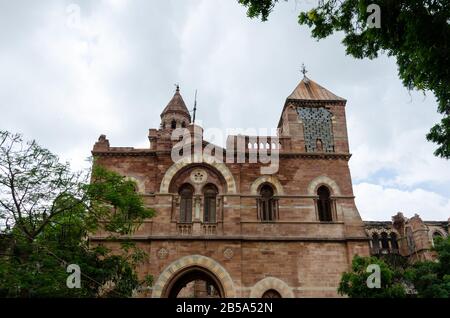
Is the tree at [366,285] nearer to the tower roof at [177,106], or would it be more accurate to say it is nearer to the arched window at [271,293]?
the arched window at [271,293]

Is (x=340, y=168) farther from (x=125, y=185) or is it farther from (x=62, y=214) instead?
(x=62, y=214)

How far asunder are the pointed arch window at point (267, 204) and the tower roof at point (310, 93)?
4937 millimetres

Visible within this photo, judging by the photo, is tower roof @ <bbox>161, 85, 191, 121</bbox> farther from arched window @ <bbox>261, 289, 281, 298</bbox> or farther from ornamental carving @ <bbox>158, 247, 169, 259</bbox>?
arched window @ <bbox>261, 289, 281, 298</bbox>

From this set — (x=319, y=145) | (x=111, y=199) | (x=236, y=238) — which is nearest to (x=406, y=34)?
(x=111, y=199)

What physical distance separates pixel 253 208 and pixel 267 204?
0.81 m

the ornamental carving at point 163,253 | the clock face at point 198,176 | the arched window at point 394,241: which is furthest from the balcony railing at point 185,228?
the arched window at point 394,241

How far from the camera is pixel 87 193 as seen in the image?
34.1 feet

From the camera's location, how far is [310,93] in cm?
2034

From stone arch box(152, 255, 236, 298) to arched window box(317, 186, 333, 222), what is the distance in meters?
5.20

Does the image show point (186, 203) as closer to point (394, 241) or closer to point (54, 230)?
point (54, 230)

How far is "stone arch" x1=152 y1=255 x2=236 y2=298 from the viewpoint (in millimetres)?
15398

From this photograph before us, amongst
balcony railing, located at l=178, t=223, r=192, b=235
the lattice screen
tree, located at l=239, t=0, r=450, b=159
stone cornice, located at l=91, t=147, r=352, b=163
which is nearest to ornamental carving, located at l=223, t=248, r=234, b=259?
balcony railing, located at l=178, t=223, r=192, b=235

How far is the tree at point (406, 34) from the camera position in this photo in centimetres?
643
